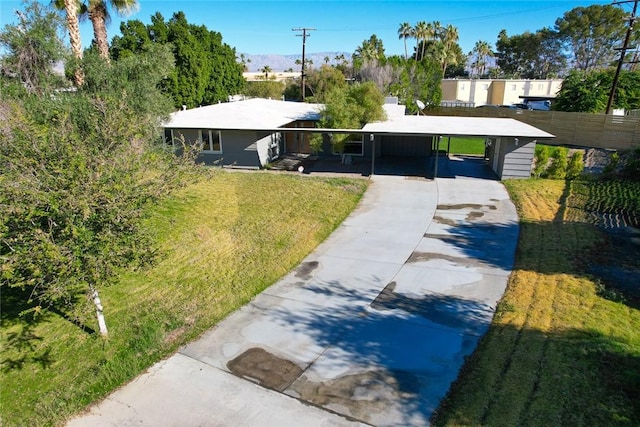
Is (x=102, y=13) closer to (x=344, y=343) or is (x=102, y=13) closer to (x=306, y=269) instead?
(x=306, y=269)

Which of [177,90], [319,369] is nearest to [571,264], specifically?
[319,369]

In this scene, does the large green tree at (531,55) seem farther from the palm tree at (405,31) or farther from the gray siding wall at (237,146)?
the gray siding wall at (237,146)

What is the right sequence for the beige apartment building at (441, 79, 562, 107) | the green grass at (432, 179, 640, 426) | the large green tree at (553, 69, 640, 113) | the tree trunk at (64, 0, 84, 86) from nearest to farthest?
the green grass at (432, 179, 640, 426)
the tree trunk at (64, 0, 84, 86)
the large green tree at (553, 69, 640, 113)
the beige apartment building at (441, 79, 562, 107)

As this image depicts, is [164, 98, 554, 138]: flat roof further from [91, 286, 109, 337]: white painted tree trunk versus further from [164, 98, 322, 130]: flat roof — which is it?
[91, 286, 109, 337]: white painted tree trunk

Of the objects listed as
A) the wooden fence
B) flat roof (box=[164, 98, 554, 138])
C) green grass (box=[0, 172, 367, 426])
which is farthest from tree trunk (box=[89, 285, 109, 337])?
the wooden fence

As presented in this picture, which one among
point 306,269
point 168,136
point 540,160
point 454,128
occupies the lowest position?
point 306,269

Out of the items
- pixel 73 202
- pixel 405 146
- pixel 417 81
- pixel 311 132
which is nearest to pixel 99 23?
pixel 311 132

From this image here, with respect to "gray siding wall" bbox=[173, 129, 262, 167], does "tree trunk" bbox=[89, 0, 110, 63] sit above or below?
above

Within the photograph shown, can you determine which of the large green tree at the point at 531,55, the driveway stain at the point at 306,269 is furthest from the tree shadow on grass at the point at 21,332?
the large green tree at the point at 531,55
